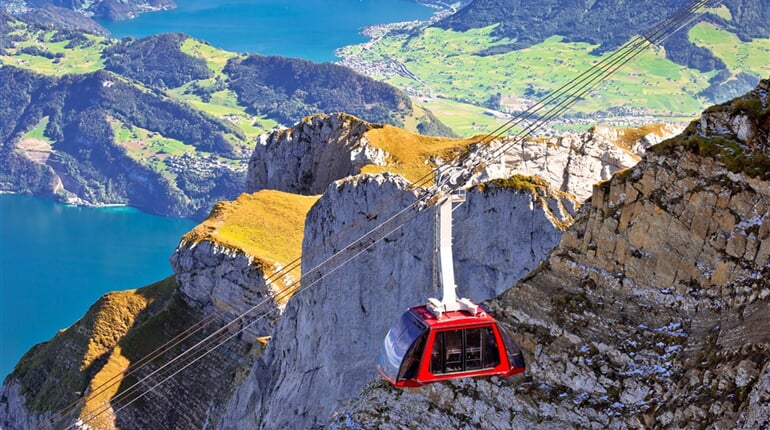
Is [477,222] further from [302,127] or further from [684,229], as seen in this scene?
[302,127]

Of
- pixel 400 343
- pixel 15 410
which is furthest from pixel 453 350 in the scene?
pixel 15 410

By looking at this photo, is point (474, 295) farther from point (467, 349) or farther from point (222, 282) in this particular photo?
point (222, 282)

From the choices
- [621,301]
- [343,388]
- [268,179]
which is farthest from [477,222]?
[268,179]

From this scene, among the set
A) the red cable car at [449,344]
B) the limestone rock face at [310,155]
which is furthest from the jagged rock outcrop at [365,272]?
the limestone rock face at [310,155]

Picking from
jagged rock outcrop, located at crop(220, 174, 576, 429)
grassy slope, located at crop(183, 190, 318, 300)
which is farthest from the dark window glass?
grassy slope, located at crop(183, 190, 318, 300)

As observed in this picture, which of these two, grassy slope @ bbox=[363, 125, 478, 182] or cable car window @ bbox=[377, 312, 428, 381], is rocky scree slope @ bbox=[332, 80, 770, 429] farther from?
grassy slope @ bbox=[363, 125, 478, 182]
